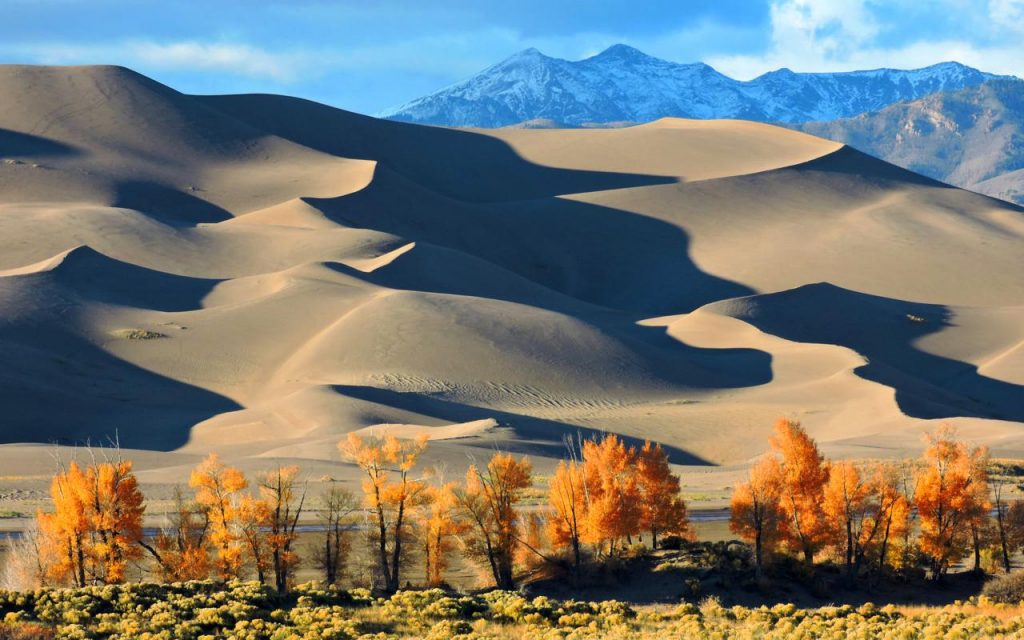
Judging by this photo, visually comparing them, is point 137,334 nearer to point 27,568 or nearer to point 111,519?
point 27,568

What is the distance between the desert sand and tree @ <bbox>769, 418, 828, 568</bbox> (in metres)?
18.8

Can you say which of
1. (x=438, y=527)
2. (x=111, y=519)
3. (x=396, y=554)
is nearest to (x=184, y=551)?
(x=111, y=519)

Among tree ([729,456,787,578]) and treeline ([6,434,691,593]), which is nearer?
treeline ([6,434,691,593])

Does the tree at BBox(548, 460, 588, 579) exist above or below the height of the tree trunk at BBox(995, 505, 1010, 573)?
above

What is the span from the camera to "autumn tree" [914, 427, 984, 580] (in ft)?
149

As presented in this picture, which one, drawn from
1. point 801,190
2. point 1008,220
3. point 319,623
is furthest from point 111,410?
point 1008,220

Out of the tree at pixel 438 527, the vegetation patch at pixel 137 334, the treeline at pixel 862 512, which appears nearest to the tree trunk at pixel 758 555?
the treeline at pixel 862 512

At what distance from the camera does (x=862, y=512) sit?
4550 cm

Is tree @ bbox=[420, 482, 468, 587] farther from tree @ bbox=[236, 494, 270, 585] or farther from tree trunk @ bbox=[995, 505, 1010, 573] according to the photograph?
tree trunk @ bbox=[995, 505, 1010, 573]

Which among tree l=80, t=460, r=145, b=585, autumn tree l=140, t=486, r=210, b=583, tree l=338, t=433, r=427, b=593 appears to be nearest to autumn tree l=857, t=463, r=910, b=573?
tree l=338, t=433, r=427, b=593

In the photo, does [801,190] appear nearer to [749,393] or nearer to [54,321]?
[749,393]

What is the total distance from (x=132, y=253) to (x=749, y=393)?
57258 mm

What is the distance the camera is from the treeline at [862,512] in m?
44.5

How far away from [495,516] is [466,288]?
7254cm
